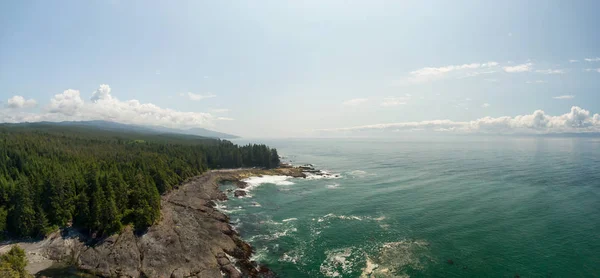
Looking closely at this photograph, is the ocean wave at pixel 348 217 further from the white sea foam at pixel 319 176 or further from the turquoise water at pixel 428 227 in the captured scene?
the white sea foam at pixel 319 176

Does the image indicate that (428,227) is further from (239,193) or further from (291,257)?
(239,193)

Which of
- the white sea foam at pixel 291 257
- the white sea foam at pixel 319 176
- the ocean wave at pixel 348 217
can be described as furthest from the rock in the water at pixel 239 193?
the white sea foam at pixel 291 257

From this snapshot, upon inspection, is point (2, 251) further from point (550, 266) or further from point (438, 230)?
point (550, 266)

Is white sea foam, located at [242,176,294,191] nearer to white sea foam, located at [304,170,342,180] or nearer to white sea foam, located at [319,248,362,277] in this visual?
white sea foam, located at [304,170,342,180]

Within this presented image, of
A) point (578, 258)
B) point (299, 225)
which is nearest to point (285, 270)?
point (299, 225)

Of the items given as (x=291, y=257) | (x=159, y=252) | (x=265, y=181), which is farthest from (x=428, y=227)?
(x=265, y=181)
